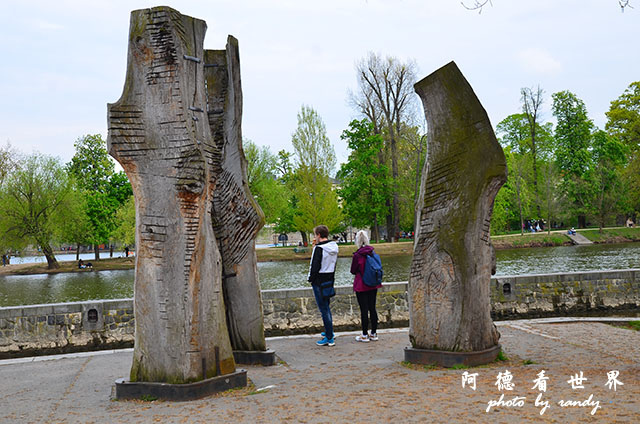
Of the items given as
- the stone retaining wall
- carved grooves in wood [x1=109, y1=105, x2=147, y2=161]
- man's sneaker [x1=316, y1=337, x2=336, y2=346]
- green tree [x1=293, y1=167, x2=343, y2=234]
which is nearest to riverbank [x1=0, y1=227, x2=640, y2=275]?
green tree [x1=293, y1=167, x2=343, y2=234]

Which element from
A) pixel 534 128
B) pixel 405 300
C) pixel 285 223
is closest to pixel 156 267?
pixel 405 300

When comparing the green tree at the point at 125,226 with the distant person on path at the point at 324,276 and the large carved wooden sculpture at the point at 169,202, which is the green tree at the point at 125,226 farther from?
the large carved wooden sculpture at the point at 169,202

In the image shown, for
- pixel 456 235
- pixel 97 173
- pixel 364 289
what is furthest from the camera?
pixel 97 173

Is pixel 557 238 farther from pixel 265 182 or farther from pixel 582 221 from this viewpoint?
pixel 265 182

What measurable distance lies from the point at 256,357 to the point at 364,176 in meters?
36.1

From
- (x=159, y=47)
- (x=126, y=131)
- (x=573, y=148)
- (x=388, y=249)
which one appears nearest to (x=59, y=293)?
(x=126, y=131)

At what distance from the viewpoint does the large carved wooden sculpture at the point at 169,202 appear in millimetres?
5348

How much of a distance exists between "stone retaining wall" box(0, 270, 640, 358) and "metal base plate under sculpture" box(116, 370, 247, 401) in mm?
4898

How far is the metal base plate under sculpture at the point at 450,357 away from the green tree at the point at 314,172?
118ft

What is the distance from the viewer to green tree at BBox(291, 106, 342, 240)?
42.2m

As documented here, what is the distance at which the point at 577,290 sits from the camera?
39.6ft

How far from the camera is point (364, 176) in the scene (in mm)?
42500

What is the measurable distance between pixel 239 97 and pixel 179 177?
2.25m

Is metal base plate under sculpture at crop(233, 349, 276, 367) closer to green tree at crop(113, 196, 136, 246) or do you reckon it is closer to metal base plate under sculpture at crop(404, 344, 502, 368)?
metal base plate under sculpture at crop(404, 344, 502, 368)
